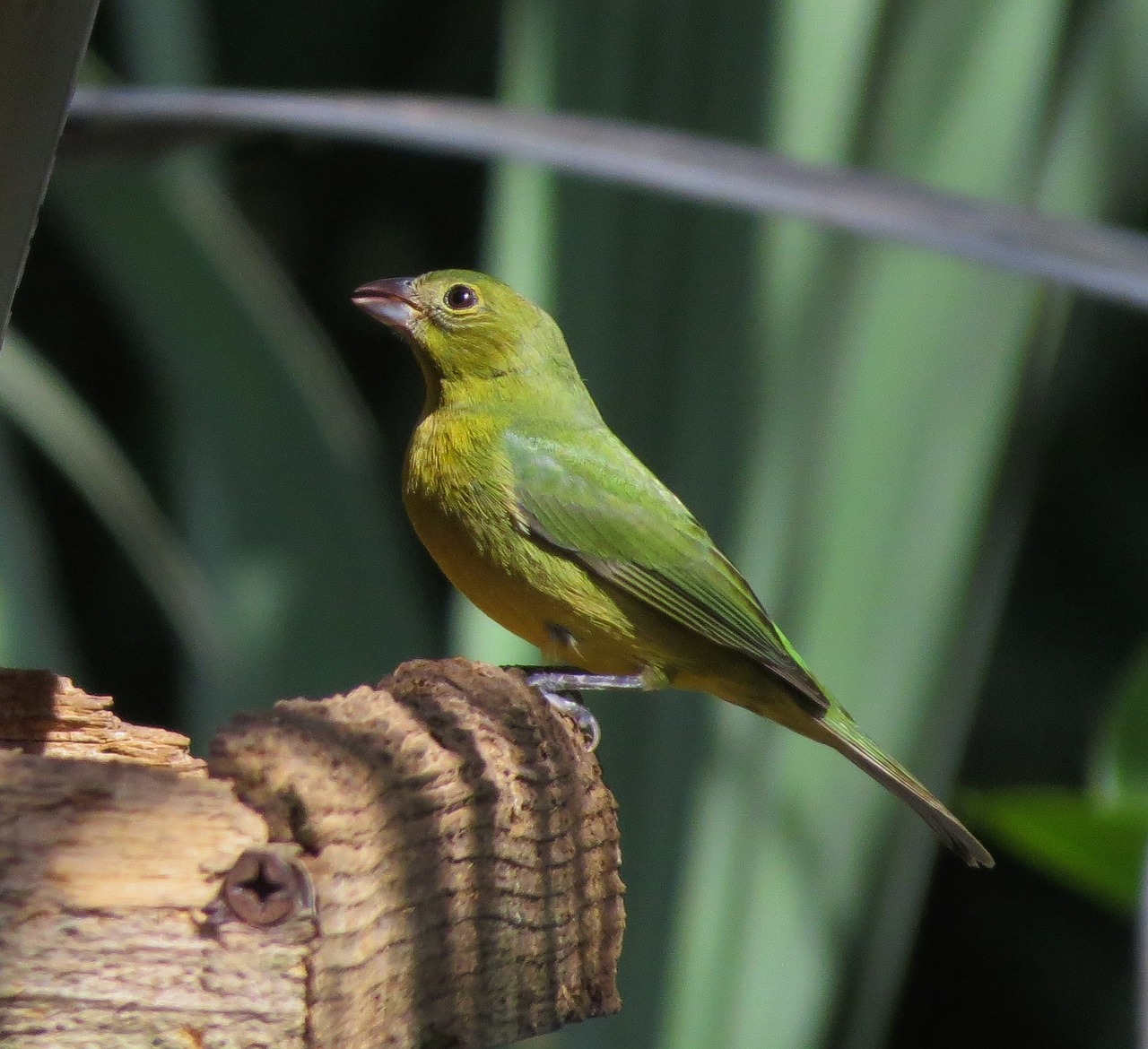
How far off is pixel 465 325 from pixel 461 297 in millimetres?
82

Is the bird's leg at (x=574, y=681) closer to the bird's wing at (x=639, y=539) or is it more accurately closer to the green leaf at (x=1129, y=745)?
the bird's wing at (x=639, y=539)

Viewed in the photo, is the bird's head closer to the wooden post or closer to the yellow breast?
the yellow breast

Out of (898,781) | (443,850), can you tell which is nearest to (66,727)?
(443,850)

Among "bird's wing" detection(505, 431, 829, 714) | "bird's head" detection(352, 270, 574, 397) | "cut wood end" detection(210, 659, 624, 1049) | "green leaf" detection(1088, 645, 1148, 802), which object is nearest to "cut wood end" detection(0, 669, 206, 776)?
"cut wood end" detection(210, 659, 624, 1049)

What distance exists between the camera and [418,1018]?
5.75 feet

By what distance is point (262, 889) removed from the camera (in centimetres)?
155

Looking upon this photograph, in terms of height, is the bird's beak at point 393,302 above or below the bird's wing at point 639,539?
above

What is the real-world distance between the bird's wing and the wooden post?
1352mm

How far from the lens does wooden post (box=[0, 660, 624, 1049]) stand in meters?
1.52

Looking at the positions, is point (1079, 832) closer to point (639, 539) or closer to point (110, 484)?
point (639, 539)

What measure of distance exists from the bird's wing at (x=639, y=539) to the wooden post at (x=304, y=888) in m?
1.35

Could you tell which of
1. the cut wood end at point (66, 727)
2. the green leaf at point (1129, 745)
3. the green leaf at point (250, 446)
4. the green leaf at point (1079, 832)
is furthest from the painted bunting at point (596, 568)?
the cut wood end at point (66, 727)

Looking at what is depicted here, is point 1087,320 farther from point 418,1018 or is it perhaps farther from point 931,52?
point 418,1018

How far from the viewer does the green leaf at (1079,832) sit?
134 inches
